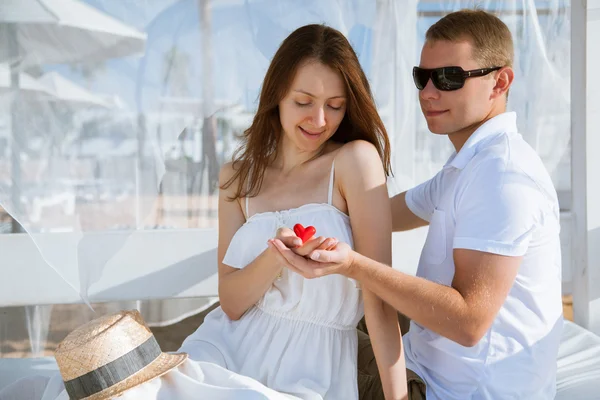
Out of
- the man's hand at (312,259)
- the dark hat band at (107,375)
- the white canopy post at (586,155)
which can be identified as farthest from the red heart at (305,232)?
the white canopy post at (586,155)

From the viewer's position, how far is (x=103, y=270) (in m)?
3.56

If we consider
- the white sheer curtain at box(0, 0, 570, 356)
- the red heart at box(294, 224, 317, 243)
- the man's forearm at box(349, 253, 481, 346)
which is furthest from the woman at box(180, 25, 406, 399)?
the white sheer curtain at box(0, 0, 570, 356)

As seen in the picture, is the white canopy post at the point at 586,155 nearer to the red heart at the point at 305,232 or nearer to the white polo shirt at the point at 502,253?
the white polo shirt at the point at 502,253

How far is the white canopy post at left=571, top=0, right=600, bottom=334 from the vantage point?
371cm

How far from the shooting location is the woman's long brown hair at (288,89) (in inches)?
94.1

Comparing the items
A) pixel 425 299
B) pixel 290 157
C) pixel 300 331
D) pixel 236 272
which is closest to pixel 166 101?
pixel 290 157

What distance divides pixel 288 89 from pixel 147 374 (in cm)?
105

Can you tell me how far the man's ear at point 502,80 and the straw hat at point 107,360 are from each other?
4.51ft

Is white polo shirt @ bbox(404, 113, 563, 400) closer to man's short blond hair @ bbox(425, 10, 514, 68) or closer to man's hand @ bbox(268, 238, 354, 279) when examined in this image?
man's short blond hair @ bbox(425, 10, 514, 68)

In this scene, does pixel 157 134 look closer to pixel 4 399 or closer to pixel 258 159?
pixel 258 159

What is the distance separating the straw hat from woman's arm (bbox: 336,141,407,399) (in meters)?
0.61

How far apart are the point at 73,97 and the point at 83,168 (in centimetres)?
35

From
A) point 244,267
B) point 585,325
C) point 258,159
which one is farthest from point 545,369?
point 585,325

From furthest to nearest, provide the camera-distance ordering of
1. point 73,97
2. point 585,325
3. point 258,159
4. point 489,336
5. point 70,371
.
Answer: point 585,325 → point 73,97 → point 258,159 → point 489,336 → point 70,371
